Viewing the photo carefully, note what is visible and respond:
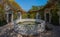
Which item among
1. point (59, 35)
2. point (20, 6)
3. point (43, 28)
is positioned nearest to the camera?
point (59, 35)

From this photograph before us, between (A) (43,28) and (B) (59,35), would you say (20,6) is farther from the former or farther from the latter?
(B) (59,35)

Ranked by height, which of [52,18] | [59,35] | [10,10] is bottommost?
[59,35]

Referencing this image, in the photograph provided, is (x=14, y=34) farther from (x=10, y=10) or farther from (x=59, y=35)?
(x=10, y=10)

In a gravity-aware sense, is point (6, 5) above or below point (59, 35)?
above

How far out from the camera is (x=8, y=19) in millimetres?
20531

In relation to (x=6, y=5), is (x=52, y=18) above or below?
below

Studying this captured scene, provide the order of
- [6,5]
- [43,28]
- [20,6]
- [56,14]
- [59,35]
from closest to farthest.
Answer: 1. [59,35]
2. [43,28]
3. [56,14]
4. [6,5]
5. [20,6]

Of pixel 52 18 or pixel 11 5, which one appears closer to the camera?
pixel 52 18

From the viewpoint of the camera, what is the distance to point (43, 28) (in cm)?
1375

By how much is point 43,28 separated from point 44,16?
7074 millimetres

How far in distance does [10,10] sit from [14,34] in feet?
29.1

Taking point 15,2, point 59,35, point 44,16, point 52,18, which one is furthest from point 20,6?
point 59,35

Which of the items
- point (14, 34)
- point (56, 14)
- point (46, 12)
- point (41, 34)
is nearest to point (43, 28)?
point (41, 34)

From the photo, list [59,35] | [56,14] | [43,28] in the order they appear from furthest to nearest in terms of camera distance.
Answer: [56,14] → [43,28] → [59,35]
